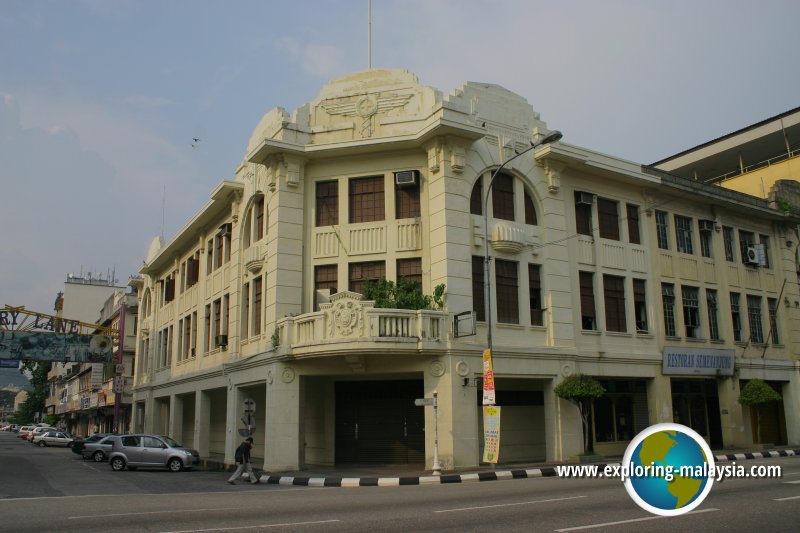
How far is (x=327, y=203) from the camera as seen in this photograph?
A: 25.3 meters

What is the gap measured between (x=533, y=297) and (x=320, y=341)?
8.23 meters

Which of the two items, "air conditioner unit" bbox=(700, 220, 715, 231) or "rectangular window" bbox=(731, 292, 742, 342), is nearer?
"air conditioner unit" bbox=(700, 220, 715, 231)

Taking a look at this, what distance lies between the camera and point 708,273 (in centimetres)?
3089

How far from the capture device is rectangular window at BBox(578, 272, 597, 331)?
26469 millimetres

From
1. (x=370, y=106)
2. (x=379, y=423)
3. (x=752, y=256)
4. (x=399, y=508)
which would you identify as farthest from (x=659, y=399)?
(x=399, y=508)

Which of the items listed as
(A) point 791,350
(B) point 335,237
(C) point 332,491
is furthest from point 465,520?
(A) point 791,350

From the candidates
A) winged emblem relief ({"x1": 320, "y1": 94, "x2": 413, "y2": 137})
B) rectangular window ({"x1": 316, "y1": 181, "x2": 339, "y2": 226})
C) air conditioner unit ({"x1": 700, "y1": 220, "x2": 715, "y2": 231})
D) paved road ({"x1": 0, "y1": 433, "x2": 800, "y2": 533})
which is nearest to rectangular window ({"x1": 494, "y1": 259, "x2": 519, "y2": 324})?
rectangular window ({"x1": 316, "y1": 181, "x2": 339, "y2": 226})

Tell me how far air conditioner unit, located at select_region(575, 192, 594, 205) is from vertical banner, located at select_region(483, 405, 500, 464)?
33.9 feet

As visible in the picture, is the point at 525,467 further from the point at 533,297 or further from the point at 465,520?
the point at 465,520

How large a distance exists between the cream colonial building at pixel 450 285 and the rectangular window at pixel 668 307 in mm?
88

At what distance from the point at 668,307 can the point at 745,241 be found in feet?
23.8

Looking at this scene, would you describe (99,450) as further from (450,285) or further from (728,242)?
(728,242)

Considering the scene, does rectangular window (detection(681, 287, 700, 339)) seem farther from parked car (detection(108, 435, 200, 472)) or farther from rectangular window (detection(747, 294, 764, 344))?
parked car (detection(108, 435, 200, 472))

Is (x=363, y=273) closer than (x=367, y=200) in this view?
Yes
